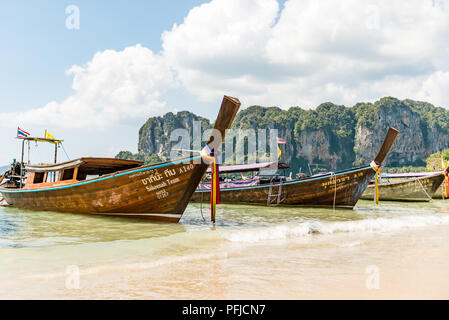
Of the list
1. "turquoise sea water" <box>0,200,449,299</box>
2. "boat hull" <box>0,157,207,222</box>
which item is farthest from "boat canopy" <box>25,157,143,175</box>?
"turquoise sea water" <box>0,200,449,299</box>

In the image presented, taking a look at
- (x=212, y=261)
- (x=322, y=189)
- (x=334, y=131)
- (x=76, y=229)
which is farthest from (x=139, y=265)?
(x=334, y=131)

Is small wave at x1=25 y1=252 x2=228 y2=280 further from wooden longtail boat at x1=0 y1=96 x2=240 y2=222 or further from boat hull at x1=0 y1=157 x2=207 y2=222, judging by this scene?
boat hull at x1=0 y1=157 x2=207 y2=222

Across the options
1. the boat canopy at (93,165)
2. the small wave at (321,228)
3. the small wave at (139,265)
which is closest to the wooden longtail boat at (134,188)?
the boat canopy at (93,165)

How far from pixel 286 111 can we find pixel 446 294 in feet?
392

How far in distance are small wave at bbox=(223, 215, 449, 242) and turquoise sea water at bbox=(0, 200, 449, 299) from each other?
40mm

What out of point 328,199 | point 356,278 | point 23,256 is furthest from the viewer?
point 328,199

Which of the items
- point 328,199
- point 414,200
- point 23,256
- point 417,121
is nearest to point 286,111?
point 417,121

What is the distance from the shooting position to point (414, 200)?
21500mm

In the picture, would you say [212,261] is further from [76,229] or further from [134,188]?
[134,188]

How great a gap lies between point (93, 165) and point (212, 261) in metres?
6.61

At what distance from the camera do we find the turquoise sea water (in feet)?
→ 10.9

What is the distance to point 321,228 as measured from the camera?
7707mm

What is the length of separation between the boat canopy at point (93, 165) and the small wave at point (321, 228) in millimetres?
4507
